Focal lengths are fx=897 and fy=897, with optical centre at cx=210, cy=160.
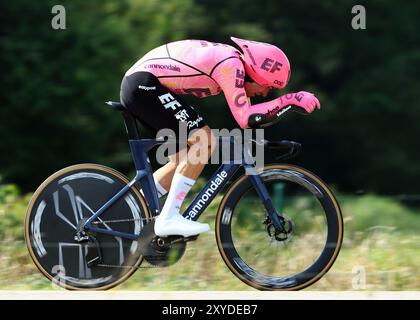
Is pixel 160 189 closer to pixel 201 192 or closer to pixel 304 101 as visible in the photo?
pixel 201 192

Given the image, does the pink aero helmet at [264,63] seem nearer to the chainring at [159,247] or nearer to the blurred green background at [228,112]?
the chainring at [159,247]

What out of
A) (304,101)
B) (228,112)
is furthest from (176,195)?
(228,112)

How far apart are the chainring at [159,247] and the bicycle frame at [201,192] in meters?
0.09

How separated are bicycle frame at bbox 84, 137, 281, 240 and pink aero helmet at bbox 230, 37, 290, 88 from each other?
41cm

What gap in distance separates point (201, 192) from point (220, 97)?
22.8 meters

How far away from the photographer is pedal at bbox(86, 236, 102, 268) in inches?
213

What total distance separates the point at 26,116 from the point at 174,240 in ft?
64.7

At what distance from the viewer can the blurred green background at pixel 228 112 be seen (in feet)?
21.8

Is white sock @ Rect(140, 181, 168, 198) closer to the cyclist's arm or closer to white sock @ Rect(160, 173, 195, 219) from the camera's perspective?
A: white sock @ Rect(160, 173, 195, 219)

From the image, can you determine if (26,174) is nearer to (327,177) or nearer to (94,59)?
(94,59)

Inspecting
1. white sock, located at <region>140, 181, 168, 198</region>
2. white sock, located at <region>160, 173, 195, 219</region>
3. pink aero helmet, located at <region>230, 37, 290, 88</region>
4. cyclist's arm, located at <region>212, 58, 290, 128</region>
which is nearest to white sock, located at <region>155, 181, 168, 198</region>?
white sock, located at <region>140, 181, 168, 198</region>

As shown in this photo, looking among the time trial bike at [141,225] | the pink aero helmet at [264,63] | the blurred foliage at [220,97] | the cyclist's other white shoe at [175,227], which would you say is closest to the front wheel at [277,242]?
the time trial bike at [141,225]

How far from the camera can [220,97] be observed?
28.1 metres

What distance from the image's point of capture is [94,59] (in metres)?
23.8
